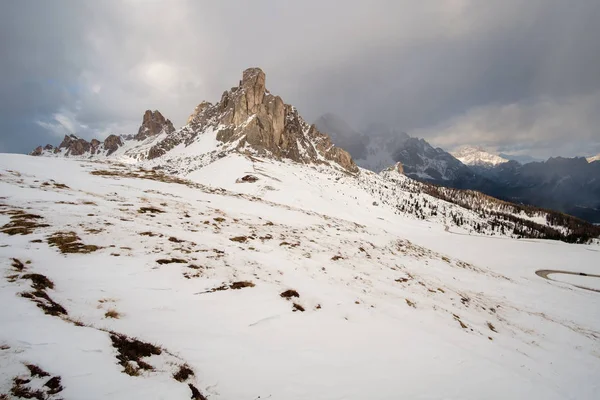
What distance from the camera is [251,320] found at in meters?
9.43

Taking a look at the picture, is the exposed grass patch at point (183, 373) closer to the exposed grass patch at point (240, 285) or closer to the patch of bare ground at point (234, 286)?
the patch of bare ground at point (234, 286)

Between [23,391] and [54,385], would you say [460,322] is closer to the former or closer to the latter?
[54,385]

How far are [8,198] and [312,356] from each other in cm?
2291

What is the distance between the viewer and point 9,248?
10.7m

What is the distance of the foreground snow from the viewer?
233 inches

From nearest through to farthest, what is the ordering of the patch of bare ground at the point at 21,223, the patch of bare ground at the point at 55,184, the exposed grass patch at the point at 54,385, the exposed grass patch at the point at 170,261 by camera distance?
the exposed grass patch at the point at 54,385, the exposed grass patch at the point at 170,261, the patch of bare ground at the point at 21,223, the patch of bare ground at the point at 55,184

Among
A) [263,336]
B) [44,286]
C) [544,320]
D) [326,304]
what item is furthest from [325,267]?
[544,320]

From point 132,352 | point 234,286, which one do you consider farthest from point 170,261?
point 132,352

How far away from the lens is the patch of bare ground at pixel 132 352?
544cm

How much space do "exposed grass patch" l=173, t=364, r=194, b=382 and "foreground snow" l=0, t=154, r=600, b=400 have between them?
143mm

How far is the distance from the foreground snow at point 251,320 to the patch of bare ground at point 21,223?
14.1 inches

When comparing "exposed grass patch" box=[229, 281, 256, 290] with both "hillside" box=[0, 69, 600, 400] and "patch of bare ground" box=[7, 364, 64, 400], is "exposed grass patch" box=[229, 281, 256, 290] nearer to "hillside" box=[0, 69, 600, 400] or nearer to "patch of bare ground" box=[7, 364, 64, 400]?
"hillside" box=[0, 69, 600, 400]

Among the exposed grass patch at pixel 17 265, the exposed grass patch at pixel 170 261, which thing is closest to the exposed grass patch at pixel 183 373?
the exposed grass patch at pixel 170 261

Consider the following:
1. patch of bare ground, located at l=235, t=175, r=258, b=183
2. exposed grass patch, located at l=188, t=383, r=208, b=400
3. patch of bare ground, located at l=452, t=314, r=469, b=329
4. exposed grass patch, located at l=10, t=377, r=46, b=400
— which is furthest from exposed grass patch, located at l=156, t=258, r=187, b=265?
patch of bare ground, located at l=235, t=175, r=258, b=183
